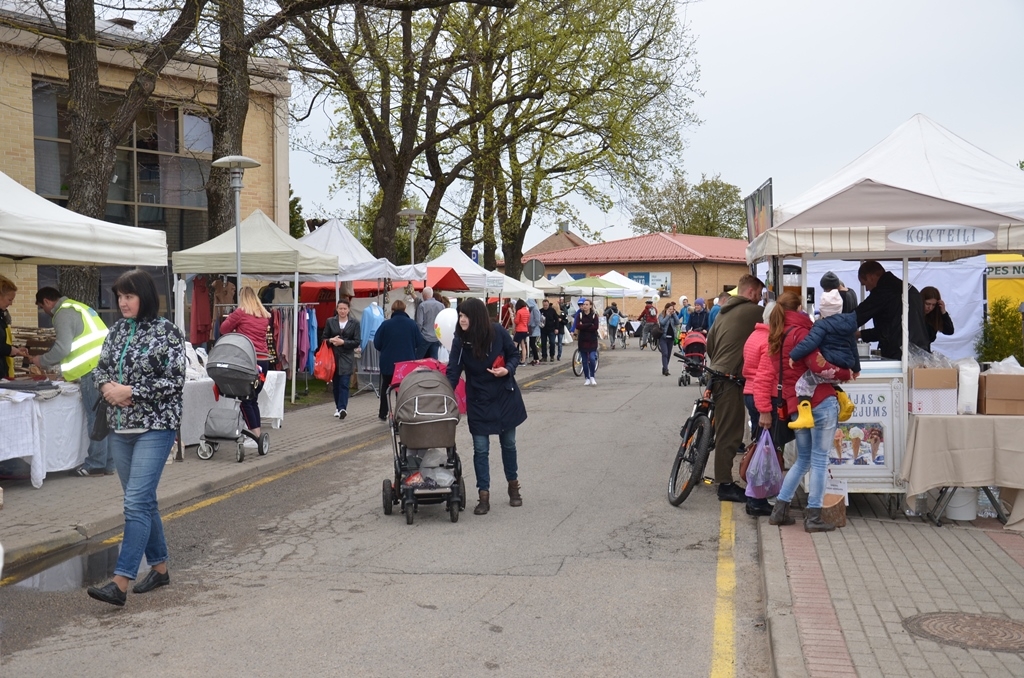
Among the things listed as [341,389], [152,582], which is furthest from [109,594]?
[341,389]

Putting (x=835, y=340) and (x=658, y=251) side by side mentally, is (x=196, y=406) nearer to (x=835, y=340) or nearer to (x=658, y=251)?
(x=835, y=340)

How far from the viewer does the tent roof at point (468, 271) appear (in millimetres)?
24234

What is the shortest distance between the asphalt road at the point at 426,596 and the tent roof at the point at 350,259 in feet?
31.4

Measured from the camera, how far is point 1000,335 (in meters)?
20.1

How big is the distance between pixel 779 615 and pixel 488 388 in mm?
3623

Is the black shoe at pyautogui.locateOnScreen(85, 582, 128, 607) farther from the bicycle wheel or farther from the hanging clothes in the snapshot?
the hanging clothes

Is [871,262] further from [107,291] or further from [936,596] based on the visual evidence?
[107,291]

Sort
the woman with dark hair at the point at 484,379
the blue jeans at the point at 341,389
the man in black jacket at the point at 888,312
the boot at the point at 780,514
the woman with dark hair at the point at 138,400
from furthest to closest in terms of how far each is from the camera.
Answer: the blue jeans at the point at 341,389, the man in black jacket at the point at 888,312, the woman with dark hair at the point at 484,379, the boot at the point at 780,514, the woman with dark hair at the point at 138,400

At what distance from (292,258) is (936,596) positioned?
41.7 feet

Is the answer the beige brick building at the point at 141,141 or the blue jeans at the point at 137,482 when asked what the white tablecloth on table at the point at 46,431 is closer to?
the blue jeans at the point at 137,482

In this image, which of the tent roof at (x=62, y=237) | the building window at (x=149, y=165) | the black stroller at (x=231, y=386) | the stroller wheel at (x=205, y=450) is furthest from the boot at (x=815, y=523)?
the building window at (x=149, y=165)

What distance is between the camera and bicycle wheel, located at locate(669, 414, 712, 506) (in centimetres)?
873

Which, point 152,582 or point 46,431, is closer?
point 152,582

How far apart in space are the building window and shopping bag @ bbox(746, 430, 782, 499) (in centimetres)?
1532
